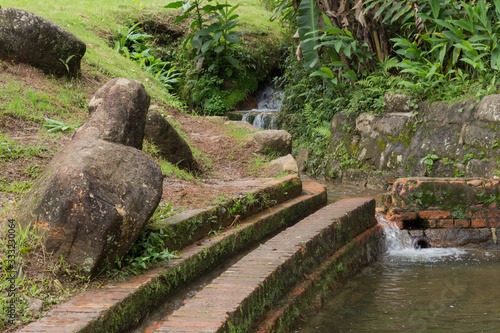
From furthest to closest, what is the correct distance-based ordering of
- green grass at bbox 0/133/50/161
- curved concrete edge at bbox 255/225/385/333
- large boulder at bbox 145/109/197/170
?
large boulder at bbox 145/109/197/170
green grass at bbox 0/133/50/161
curved concrete edge at bbox 255/225/385/333

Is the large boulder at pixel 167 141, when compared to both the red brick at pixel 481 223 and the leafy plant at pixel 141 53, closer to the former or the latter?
the red brick at pixel 481 223

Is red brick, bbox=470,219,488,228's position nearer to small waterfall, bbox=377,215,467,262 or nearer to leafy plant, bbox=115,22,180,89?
small waterfall, bbox=377,215,467,262

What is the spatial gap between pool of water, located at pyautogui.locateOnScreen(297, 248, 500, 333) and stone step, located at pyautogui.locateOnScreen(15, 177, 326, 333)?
3.17 feet

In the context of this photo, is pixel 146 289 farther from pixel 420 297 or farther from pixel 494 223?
pixel 494 223

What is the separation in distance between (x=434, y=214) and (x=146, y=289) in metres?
3.49

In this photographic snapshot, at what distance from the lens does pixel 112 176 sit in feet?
10.1

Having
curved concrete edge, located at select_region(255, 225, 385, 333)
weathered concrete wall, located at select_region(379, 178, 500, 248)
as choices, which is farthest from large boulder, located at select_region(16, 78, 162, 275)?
weathered concrete wall, located at select_region(379, 178, 500, 248)

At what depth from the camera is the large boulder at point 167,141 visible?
18.8ft

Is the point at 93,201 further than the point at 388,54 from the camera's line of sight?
No

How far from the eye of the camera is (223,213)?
14.3 feet

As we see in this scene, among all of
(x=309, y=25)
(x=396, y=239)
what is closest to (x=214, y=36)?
(x=309, y=25)

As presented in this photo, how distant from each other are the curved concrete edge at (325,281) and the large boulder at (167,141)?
2.56 meters

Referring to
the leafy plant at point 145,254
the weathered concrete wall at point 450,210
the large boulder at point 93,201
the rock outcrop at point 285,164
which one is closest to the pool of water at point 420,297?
the weathered concrete wall at point 450,210

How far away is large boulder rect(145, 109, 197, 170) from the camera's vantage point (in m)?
5.74
